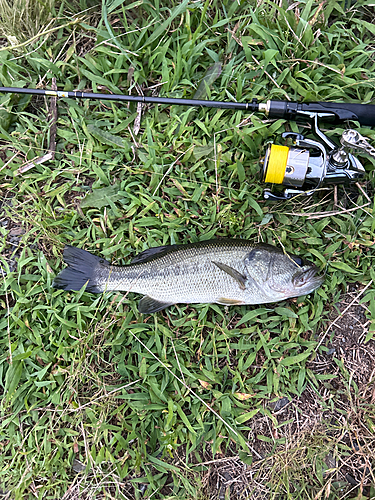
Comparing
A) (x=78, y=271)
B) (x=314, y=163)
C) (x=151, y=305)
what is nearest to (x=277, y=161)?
(x=314, y=163)

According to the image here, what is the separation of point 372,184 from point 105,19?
3.19m

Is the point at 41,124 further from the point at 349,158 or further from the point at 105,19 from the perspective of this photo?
the point at 349,158

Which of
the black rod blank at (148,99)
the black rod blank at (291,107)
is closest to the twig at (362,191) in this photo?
the black rod blank at (291,107)

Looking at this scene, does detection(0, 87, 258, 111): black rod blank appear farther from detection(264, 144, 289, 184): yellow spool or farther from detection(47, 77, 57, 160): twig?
detection(264, 144, 289, 184): yellow spool

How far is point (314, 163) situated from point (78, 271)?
2.50 m

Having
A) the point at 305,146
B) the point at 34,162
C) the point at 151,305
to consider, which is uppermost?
the point at 305,146

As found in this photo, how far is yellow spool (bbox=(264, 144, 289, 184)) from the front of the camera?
9.62ft

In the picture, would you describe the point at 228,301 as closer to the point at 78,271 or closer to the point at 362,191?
the point at 78,271

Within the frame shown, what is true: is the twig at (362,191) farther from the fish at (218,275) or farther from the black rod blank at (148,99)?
the black rod blank at (148,99)

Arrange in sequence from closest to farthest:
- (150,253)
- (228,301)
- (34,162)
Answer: (228,301)
(150,253)
(34,162)

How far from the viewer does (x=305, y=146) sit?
3076mm

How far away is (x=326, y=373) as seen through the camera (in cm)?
325

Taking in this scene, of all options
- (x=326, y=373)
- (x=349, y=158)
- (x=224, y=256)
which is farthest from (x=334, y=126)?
(x=326, y=373)

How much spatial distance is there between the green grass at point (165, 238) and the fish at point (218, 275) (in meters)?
0.20
